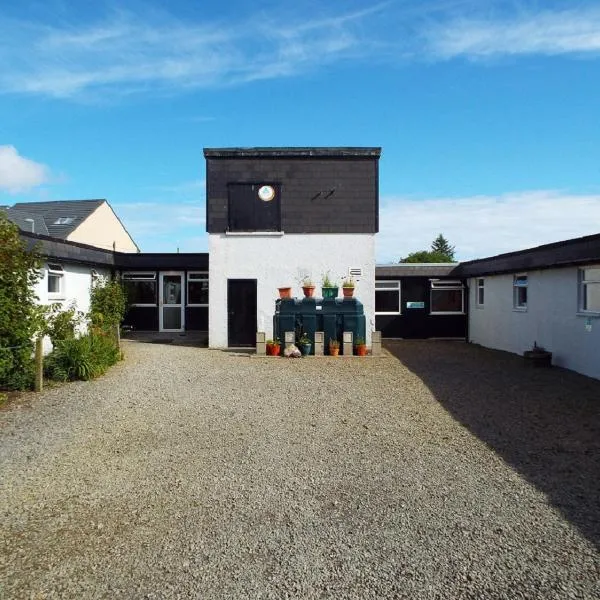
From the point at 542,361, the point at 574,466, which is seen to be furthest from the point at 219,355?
the point at 574,466

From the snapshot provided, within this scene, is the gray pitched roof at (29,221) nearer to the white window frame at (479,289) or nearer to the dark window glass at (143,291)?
the dark window glass at (143,291)

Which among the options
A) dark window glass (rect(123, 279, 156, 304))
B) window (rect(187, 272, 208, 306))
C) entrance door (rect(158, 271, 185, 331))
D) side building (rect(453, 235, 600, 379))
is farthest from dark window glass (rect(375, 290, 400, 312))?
dark window glass (rect(123, 279, 156, 304))

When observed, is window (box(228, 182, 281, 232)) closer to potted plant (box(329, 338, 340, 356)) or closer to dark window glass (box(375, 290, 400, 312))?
potted plant (box(329, 338, 340, 356))

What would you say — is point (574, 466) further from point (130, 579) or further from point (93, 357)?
point (93, 357)

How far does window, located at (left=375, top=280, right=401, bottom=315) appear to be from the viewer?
20266 mm

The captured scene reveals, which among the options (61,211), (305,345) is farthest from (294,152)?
(61,211)

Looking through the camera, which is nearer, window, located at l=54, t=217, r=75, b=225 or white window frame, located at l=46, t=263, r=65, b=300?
white window frame, located at l=46, t=263, r=65, b=300

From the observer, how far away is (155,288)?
20594 mm

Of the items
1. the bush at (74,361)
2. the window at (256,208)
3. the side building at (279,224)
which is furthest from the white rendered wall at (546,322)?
the bush at (74,361)

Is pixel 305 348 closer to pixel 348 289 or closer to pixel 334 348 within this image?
pixel 334 348

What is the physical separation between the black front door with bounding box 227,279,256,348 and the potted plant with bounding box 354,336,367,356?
3538 mm

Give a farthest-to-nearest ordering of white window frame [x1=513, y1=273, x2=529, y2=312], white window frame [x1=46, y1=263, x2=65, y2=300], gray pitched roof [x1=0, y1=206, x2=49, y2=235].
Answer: gray pitched roof [x1=0, y1=206, x2=49, y2=235] → white window frame [x1=513, y1=273, x2=529, y2=312] → white window frame [x1=46, y1=263, x2=65, y2=300]

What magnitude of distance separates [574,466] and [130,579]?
175 inches

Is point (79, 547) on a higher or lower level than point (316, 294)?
lower
